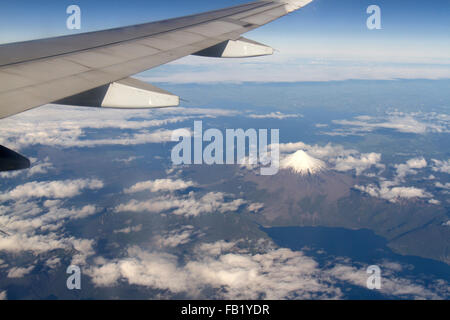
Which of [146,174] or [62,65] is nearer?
[62,65]

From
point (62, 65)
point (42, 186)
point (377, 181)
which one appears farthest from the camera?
point (377, 181)

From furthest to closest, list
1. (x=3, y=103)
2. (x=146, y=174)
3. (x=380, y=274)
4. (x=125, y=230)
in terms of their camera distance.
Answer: (x=146, y=174) < (x=125, y=230) < (x=380, y=274) < (x=3, y=103)

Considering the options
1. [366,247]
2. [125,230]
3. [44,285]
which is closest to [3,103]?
[44,285]

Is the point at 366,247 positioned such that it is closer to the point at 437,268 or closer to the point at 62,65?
the point at 437,268

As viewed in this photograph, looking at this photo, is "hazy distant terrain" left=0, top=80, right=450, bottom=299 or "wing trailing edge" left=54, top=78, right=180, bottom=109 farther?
"hazy distant terrain" left=0, top=80, right=450, bottom=299

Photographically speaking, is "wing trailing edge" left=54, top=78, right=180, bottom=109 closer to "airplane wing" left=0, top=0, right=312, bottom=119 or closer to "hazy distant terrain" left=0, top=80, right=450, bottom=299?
"airplane wing" left=0, top=0, right=312, bottom=119

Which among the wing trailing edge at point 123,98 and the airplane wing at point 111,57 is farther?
the wing trailing edge at point 123,98

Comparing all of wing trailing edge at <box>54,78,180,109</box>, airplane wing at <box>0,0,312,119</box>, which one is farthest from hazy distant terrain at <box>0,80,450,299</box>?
wing trailing edge at <box>54,78,180,109</box>

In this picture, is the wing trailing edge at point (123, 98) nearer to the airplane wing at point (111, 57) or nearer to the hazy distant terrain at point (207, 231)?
the airplane wing at point (111, 57)

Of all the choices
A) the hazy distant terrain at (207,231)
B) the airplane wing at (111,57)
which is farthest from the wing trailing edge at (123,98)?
the hazy distant terrain at (207,231)
